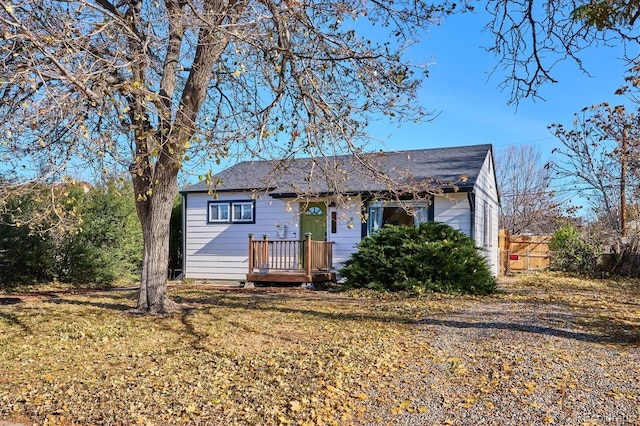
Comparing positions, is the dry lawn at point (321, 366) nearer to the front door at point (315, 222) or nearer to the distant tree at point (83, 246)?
the distant tree at point (83, 246)

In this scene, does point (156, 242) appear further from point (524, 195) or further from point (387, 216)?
point (524, 195)

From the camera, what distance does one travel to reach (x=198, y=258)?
14.6m

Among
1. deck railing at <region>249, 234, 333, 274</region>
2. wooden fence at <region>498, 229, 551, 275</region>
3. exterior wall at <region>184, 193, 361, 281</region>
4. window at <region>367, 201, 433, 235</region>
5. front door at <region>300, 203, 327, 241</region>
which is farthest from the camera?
wooden fence at <region>498, 229, 551, 275</region>

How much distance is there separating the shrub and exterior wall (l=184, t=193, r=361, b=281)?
93.3 inches

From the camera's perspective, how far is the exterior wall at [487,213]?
1239 centimetres

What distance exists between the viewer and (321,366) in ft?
14.3

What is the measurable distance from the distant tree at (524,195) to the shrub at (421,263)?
14990 mm

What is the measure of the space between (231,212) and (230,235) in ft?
2.23

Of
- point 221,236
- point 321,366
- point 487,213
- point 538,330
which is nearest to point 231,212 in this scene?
point 221,236

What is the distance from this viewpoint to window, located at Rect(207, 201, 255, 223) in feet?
46.0

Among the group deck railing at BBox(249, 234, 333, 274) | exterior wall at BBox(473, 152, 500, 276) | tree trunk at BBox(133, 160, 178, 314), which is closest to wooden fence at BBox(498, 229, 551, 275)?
exterior wall at BBox(473, 152, 500, 276)

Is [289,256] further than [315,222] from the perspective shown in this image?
No

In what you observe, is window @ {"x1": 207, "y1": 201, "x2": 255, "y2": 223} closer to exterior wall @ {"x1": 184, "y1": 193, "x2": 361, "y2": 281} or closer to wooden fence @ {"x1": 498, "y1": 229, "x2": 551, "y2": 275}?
exterior wall @ {"x1": 184, "y1": 193, "x2": 361, "y2": 281}

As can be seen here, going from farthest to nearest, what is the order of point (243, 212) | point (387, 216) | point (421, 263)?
1. point (243, 212)
2. point (387, 216)
3. point (421, 263)
